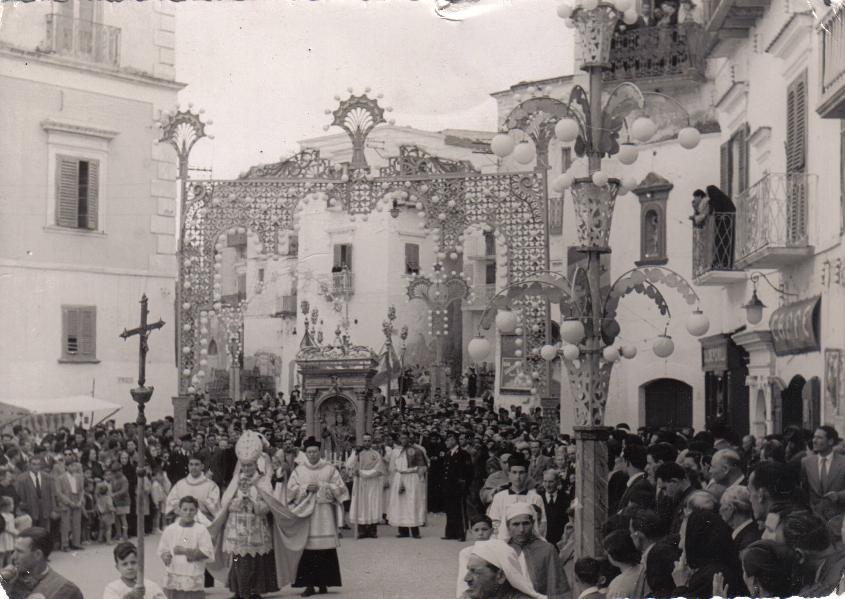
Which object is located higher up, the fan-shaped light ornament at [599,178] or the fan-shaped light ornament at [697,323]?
the fan-shaped light ornament at [599,178]

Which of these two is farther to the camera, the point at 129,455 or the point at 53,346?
the point at 129,455

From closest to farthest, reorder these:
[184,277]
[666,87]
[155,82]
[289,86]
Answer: [289,86], [155,82], [184,277], [666,87]

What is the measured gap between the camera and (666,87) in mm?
18234

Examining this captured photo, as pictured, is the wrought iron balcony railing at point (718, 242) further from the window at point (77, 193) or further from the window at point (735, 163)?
the window at point (77, 193)

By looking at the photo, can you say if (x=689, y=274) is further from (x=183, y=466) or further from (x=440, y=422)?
(x=183, y=466)

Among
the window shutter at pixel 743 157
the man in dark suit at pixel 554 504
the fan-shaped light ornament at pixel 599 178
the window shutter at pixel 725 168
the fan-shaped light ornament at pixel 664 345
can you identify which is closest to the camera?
the fan-shaped light ornament at pixel 599 178

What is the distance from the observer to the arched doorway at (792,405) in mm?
12633

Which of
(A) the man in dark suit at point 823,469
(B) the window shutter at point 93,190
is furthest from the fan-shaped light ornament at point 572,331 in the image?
(B) the window shutter at point 93,190

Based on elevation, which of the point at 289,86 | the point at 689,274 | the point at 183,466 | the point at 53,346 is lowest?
the point at 183,466

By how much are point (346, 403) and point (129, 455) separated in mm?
4775

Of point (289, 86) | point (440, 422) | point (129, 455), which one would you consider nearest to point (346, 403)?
point (440, 422)

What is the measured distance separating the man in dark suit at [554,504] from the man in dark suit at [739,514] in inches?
145

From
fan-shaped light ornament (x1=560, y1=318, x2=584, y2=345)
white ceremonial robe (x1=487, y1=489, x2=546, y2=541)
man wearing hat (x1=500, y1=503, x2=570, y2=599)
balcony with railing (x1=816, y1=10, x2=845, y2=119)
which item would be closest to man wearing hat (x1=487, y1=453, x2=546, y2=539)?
white ceremonial robe (x1=487, y1=489, x2=546, y2=541)

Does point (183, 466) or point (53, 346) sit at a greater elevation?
point (53, 346)
